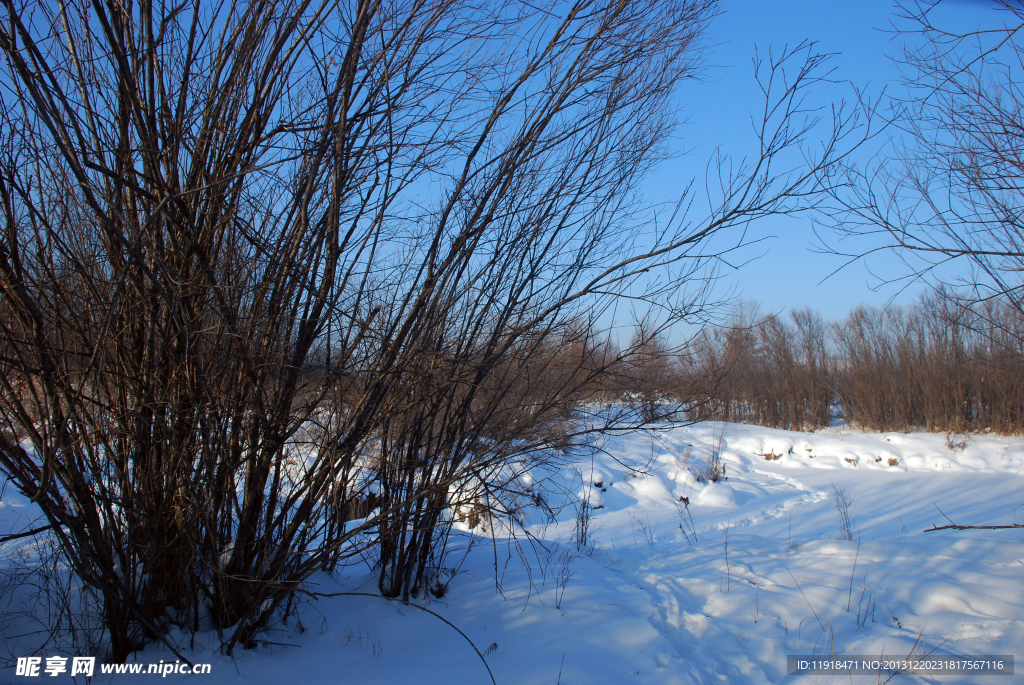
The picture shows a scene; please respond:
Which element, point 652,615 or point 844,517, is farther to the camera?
point 844,517

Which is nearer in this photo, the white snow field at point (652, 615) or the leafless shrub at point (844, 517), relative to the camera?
the white snow field at point (652, 615)

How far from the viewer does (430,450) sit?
11.6 ft

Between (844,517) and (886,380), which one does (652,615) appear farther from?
(886,380)

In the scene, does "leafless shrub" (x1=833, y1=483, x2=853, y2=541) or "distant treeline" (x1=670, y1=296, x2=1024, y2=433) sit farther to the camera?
"distant treeline" (x1=670, y1=296, x2=1024, y2=433)

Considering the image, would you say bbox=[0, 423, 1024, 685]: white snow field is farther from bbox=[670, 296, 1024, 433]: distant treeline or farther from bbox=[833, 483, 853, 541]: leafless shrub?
bbox=[670, 296, 1024, 433]: distant treeline

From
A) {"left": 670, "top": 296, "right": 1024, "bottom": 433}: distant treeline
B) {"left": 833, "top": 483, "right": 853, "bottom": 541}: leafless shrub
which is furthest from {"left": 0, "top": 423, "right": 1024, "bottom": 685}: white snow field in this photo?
{"left": 670, "top": 296, "right": 1024, "bottom": 433}: distant treeline

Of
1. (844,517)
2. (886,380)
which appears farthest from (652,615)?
(886,380)

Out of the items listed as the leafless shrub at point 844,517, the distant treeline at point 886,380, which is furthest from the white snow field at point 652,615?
the distant treeline at point 886,380

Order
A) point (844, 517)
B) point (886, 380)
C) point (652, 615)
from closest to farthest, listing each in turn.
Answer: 1. point (652, 615)
2. point (844, 517)
3. point (886, 380)

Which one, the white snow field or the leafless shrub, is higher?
the white snow field

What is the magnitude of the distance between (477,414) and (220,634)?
1.77 meters

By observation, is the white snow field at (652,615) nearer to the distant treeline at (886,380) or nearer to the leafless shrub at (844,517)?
the leafless shrub at (844,517)

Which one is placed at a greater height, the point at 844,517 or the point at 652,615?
the point at 652,615

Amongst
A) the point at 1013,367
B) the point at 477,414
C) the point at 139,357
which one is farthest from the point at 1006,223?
the point at 1013,367
